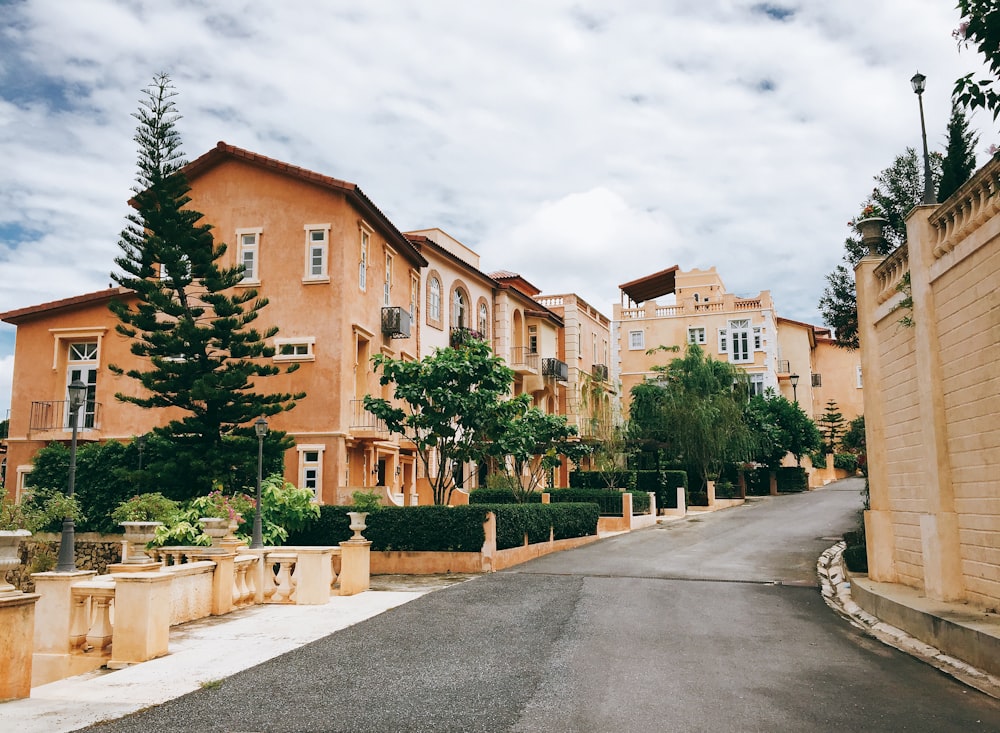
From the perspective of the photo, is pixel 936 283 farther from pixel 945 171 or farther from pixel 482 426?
pixel 482 426

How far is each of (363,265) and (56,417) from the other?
9.84 meters

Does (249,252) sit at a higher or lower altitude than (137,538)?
higher

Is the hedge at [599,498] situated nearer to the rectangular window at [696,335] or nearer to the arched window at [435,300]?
the arched window at [435,300]

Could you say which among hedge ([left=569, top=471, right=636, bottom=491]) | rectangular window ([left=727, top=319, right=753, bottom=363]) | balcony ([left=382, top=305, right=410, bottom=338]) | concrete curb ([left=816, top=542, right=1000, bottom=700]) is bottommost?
concrete curb ([left=816, top=542, right=1000, bottom=700])

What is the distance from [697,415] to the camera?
34.5 meters

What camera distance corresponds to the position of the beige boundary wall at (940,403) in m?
9.19

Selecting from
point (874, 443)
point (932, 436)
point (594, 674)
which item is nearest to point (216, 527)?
point (594, 674)

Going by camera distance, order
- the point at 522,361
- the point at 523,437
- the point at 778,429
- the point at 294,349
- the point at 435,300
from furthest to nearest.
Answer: the point at 778,429 < the point at 522,361 < the point at 435,300 < the point at 294,349 < the point at 523,437

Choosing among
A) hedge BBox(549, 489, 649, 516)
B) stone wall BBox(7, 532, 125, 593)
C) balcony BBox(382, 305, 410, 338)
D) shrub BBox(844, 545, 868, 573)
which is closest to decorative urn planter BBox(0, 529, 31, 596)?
shrub BBox(844, 545, 868, 573)

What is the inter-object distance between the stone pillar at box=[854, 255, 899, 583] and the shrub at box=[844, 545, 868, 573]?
1.08 meters

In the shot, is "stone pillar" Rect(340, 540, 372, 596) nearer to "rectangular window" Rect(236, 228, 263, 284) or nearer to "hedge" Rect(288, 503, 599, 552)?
"hedge" Rect(288, 503, 599, 552)

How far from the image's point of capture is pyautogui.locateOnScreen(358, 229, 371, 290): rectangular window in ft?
78.3

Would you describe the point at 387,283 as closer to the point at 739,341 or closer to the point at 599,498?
the point at 599,498

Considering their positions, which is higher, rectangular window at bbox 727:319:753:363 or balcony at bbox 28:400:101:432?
rectangular window at bbox 727:319:753:363
